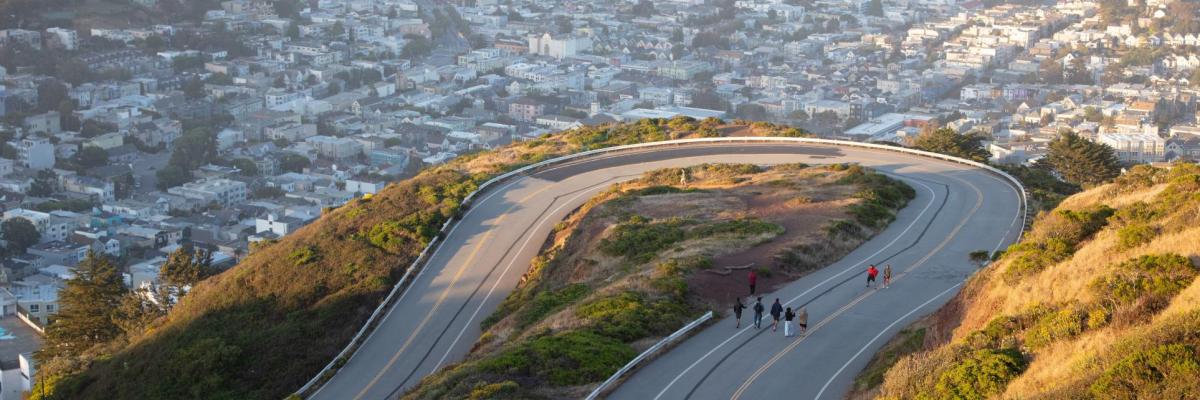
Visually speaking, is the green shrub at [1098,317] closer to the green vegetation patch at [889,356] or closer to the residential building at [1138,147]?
the green vegetation patch at [889,356]

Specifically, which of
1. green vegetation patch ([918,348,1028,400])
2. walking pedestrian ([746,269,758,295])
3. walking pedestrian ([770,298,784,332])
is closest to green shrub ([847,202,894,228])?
walking pedestrian ([746,269,758,295])

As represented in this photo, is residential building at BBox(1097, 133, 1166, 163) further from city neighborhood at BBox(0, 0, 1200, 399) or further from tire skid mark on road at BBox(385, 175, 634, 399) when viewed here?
tire skid mark on road at BBox(385, 175, 634, 399)

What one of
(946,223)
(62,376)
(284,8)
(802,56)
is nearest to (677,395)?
(946,223)

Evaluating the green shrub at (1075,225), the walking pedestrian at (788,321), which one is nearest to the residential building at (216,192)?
the walking pedestrian at (788,321)

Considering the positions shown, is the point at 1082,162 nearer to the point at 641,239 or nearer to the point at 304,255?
the point at 641,239

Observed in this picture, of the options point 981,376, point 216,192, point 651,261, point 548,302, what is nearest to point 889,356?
point 981,376

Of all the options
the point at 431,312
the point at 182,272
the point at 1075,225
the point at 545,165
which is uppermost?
A: the point at 1075,225
